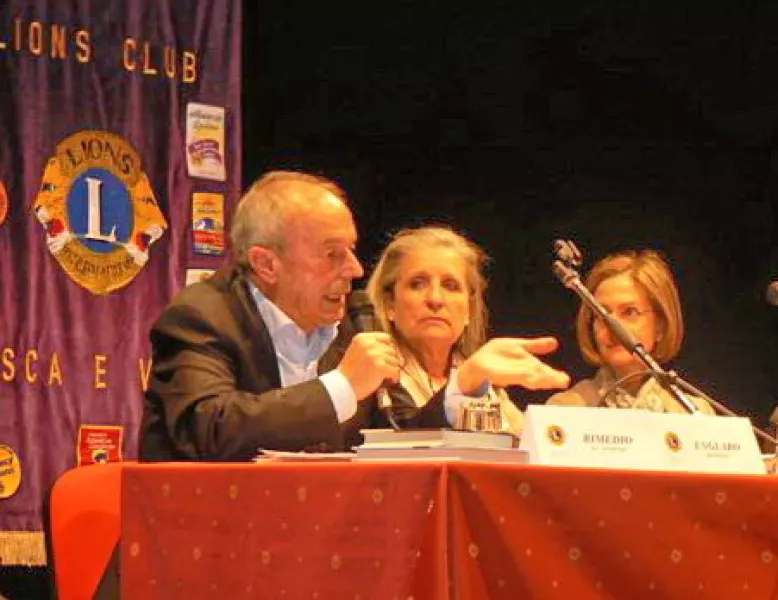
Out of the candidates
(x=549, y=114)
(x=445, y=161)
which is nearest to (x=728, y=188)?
(x=549, y=114)

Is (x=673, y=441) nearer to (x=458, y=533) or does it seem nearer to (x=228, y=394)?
(x=458, y=533)

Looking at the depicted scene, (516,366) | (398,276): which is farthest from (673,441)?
(398,276)

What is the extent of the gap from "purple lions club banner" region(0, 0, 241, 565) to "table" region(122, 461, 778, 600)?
2.13m

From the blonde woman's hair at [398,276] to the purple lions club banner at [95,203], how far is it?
3.02ft

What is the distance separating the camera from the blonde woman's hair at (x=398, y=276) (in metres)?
3.35

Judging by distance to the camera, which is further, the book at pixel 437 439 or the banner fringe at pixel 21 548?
the banner fringe at pixel 21 548

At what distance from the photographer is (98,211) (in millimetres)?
3992

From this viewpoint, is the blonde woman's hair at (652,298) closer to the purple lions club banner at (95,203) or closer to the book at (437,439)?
the purple lions club banner at (95,203)

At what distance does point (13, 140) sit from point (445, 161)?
4.73 ft

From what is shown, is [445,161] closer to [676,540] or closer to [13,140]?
[13,140]

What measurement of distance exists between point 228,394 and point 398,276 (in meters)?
0.99

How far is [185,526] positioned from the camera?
1.78 m

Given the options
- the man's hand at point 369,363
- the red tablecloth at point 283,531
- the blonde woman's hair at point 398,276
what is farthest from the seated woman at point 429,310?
the red tablecloth at point 283,531

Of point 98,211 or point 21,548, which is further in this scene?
point 98,211
